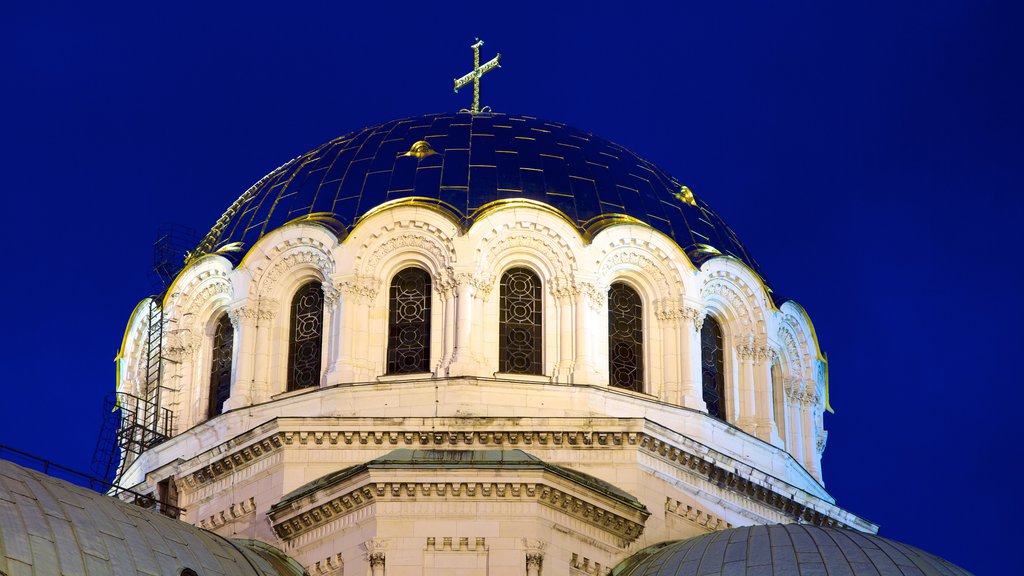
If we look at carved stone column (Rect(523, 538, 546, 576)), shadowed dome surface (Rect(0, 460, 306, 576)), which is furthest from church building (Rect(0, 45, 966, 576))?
shadowed dome surface (Rect(0, 460, 306, 576))

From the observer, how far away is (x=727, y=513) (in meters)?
37.0

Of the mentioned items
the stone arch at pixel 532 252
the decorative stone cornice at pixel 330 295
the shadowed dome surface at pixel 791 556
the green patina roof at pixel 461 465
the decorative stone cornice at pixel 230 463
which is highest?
the stone arch at pixel 532 252

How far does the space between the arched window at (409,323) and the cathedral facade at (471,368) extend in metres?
0.04

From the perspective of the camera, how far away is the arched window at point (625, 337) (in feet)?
124

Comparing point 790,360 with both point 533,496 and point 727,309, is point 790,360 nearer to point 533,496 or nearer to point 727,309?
point 727,309

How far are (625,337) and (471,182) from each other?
391cm

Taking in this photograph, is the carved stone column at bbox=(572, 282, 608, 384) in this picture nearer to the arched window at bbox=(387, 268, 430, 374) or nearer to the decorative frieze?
the arched window at bbox=(387, 268, 430, 374)

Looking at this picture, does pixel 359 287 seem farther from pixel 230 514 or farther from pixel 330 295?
pixel 230 514

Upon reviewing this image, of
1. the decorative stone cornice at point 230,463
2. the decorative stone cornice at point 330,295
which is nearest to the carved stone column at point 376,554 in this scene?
the decorative stone cornice at point 230,463

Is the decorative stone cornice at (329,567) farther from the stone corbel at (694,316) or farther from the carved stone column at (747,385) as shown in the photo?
the carved stone column at (747,385)

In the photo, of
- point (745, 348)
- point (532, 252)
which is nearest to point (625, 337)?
point (532, 252)

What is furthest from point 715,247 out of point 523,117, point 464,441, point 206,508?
point 206,508

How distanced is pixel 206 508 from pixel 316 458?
2.62 meters

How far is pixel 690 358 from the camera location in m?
38.3
